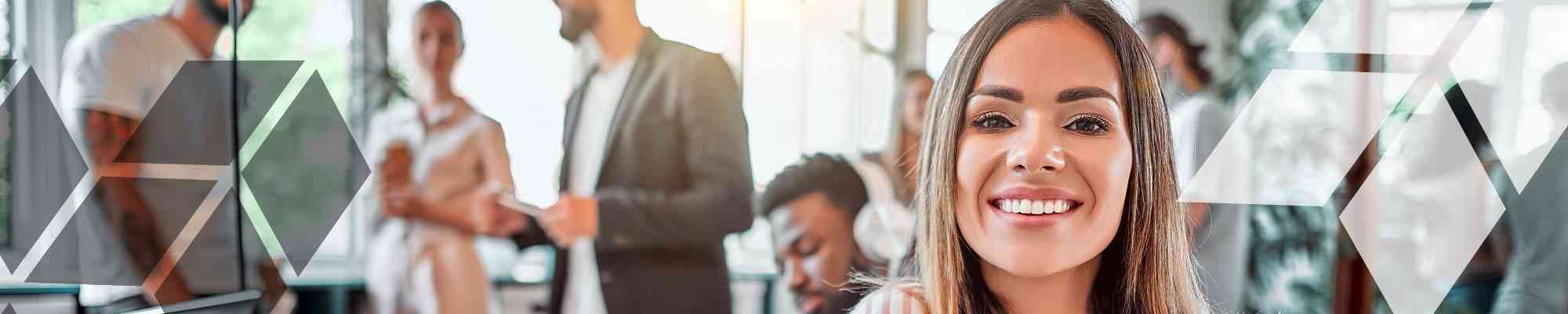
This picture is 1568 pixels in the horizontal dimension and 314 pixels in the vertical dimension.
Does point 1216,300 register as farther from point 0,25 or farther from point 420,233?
point 0,25

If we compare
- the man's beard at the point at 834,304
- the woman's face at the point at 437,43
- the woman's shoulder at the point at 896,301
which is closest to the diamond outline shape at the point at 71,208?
the woman's face at the point at 437,43

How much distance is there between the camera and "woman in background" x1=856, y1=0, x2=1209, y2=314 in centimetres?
69

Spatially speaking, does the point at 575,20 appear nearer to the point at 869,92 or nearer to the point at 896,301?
the point at 869,92

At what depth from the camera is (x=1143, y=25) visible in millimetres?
1266

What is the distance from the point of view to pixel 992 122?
71 centimetres

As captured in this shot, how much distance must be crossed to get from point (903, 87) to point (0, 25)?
1705mm

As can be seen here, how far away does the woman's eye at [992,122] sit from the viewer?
707mm

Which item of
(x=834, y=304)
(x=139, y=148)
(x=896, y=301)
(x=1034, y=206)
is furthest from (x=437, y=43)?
(x=1034, y=206)

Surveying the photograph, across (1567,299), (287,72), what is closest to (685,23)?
(287,72)
